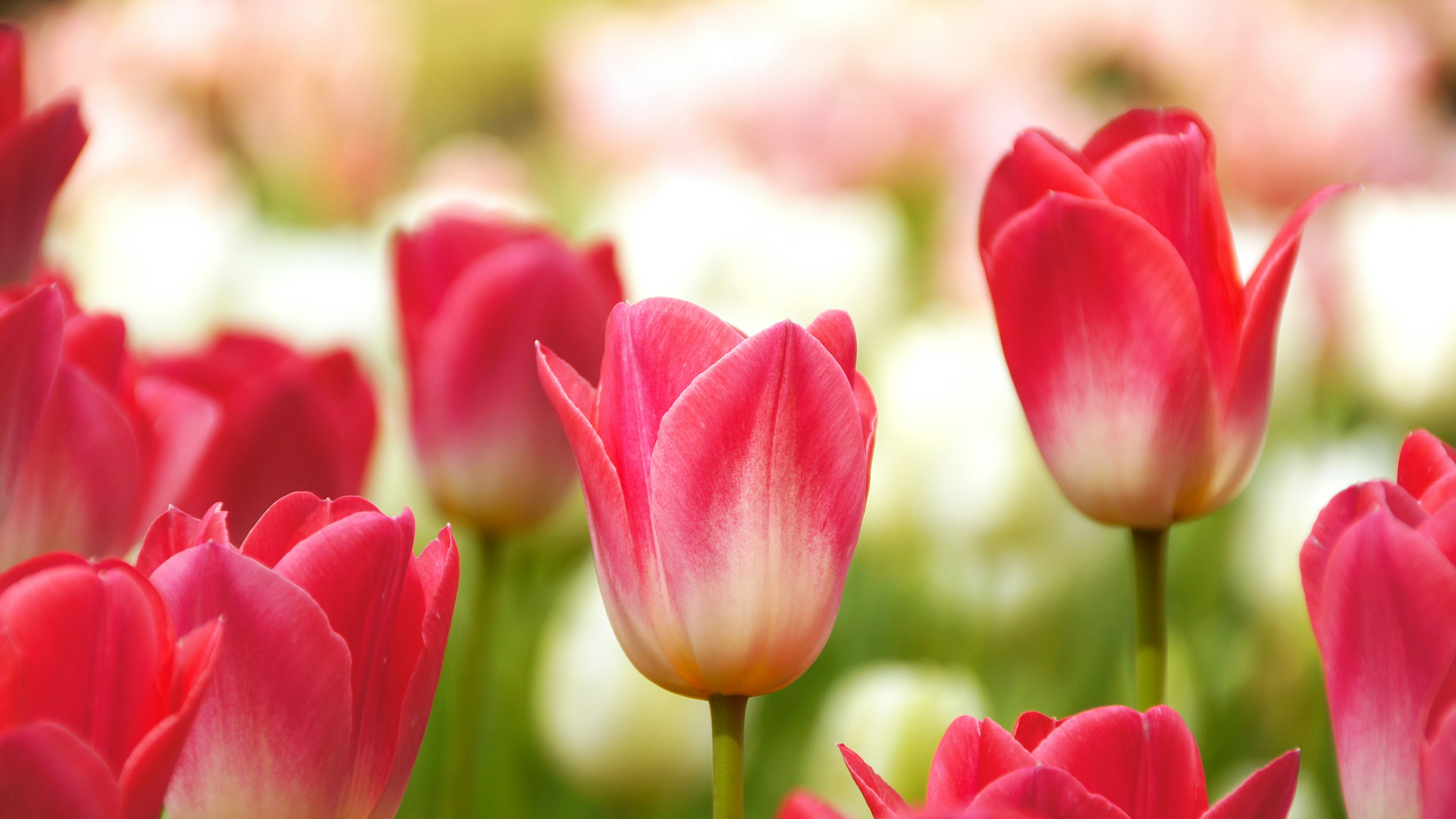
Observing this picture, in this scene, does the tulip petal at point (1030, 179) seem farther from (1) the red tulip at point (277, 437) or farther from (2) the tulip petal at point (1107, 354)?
(1) the red tulip at point (277, 437)

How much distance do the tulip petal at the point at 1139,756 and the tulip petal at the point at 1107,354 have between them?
99 millimetres

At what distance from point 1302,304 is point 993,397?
1.13ft

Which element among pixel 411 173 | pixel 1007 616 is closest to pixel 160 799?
pixel 1007 616

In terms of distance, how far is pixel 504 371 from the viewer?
1.77 feet

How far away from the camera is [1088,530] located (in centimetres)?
91

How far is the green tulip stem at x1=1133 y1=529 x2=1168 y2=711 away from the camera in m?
0.36

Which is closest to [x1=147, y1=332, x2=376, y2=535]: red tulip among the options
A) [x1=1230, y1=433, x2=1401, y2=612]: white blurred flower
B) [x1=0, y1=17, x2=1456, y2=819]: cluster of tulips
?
[x1=0, y1=17, x2=1456, y2=819]: cluster of tulips

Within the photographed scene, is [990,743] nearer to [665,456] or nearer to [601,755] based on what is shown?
[665,456]

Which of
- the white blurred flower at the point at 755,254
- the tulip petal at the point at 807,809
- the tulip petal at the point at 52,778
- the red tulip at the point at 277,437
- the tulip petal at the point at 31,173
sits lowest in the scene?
the tulip petal at the point at 807,809

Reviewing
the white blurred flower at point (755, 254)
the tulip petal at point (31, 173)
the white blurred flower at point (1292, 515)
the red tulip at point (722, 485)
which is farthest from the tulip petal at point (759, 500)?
the white blurred flower at point (755, 254)

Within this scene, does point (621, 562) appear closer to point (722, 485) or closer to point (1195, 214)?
point (722, 485)

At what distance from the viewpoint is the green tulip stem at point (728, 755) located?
1.01 feet

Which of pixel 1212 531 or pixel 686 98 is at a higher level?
pixel 686 98

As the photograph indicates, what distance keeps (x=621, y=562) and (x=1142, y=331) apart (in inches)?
5.6
